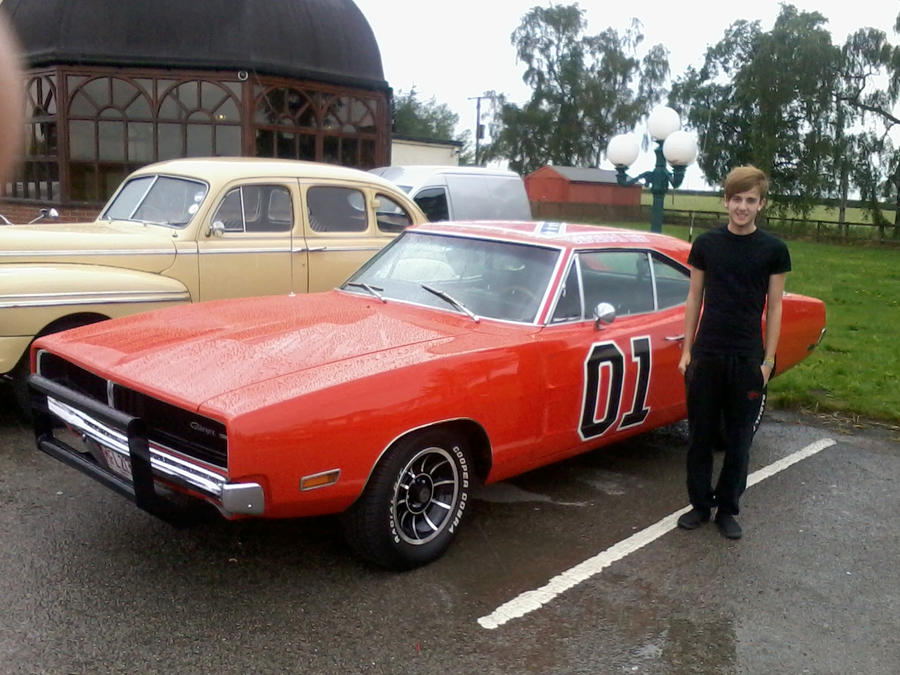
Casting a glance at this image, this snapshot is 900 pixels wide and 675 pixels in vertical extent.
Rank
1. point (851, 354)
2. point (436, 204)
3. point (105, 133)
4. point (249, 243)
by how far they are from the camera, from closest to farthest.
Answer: point (249, 243) < point (851, 354) < point (436, 204) < point (105, 133)

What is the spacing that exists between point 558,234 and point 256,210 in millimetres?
2857

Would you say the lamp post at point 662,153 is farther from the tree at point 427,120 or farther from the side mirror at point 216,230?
the tree at point 427,120

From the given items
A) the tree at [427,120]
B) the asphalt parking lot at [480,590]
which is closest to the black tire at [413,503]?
the asphalt parking lot at [480,590]

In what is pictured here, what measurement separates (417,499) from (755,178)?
221cm

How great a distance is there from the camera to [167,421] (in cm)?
376

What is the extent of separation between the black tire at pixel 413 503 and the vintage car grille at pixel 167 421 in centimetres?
65

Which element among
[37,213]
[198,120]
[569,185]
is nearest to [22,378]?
[198,120]

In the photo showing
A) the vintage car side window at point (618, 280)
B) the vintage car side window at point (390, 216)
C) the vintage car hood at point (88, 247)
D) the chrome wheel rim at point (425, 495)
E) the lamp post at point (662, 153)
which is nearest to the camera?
the chrome wheel rim at point (425, 495)

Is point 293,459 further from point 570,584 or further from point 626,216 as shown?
point 626,216

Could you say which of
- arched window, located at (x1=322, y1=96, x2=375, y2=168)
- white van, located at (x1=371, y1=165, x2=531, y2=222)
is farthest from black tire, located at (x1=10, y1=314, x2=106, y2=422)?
arched window, located at (x1=322, y1=96, x2=375, y2=168)

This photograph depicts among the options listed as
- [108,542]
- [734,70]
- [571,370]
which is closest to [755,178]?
[571,370]

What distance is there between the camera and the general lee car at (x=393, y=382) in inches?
139

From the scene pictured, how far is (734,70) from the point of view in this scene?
48.2 meters

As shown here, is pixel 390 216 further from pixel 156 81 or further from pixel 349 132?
pixel 349 132
